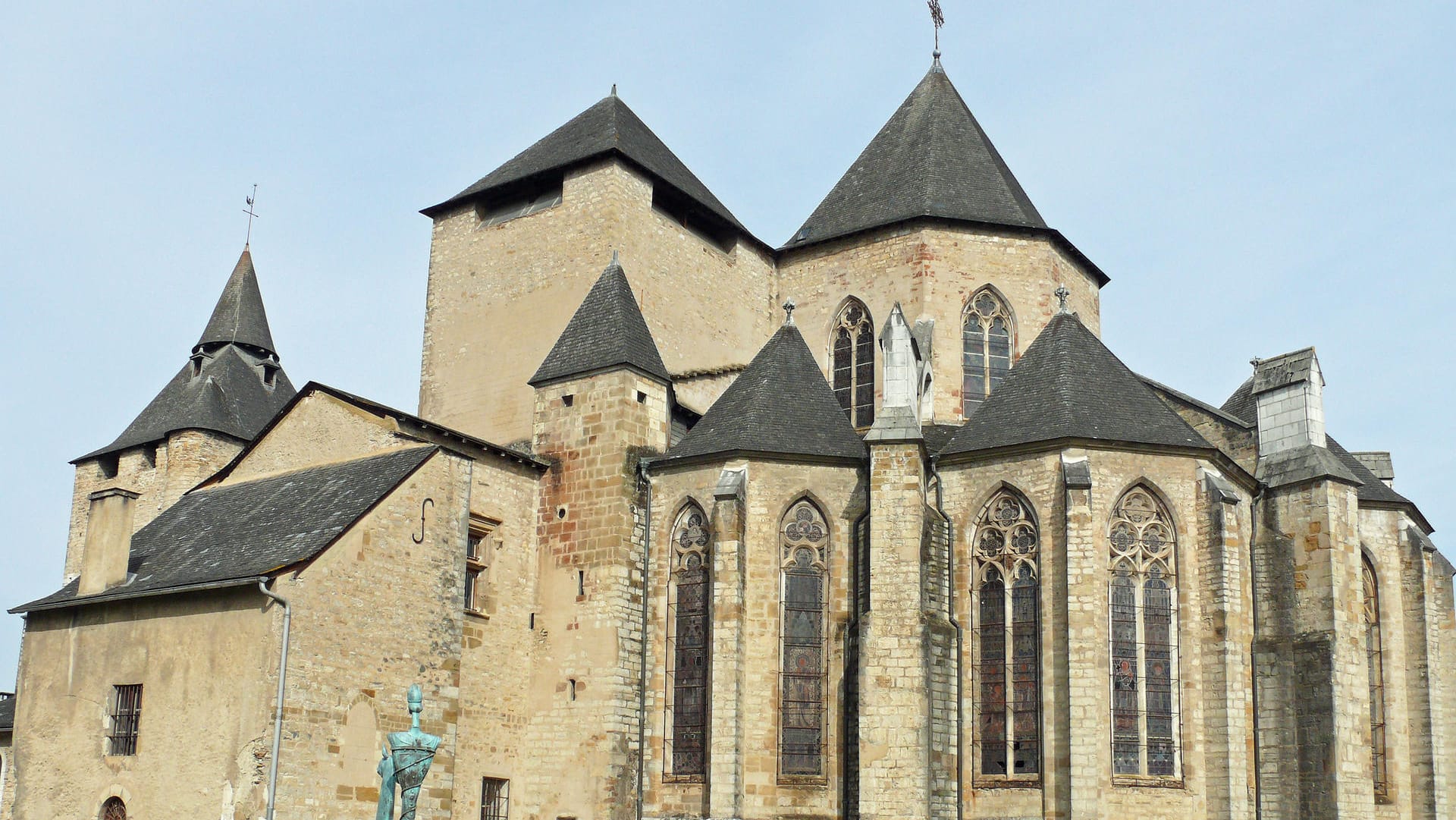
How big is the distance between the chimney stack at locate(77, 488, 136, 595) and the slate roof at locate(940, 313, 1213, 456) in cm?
1165

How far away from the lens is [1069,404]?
2088 cm

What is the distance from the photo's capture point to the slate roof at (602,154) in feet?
85.3

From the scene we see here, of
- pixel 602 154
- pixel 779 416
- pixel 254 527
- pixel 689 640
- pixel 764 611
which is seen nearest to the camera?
pixel 254 527

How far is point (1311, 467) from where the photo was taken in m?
21.7

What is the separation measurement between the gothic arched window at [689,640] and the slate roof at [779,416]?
1.18 metres

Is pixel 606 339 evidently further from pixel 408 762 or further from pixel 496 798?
pixel 408 762

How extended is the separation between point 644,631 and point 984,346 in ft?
27.3

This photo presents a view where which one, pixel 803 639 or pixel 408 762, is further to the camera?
pixel 803 639

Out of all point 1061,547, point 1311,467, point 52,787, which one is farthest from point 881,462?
point 52,787

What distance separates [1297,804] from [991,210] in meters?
11.5

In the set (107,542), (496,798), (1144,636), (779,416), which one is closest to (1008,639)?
(1144,636)

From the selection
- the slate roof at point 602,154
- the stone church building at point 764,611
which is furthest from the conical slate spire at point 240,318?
the stone church building at point 764,611

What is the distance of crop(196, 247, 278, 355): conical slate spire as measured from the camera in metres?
36.7

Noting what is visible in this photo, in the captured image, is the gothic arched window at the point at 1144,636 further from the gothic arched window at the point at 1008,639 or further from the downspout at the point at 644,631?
the downspout at the point at 644,631
